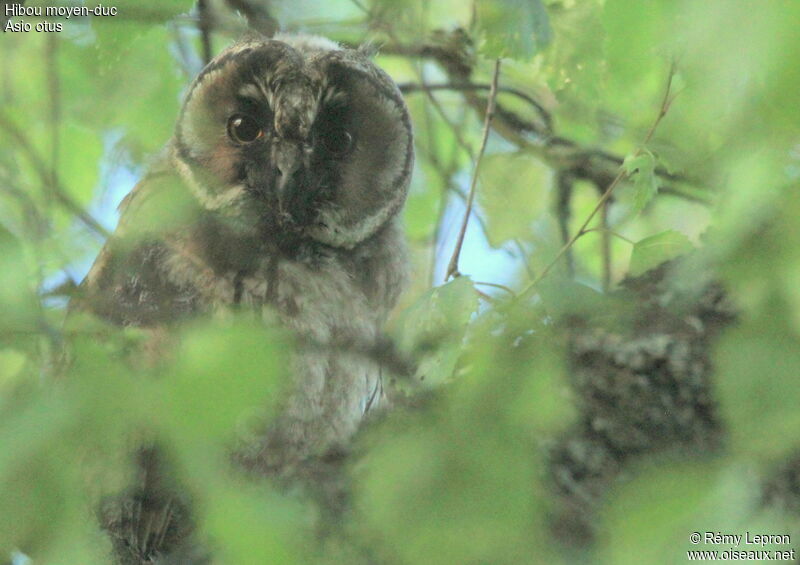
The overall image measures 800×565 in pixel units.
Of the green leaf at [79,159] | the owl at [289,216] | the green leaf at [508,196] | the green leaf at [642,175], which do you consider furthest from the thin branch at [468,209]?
the green leaf at [79,159]

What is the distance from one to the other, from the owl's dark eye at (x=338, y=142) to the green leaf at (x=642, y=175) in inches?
43.1

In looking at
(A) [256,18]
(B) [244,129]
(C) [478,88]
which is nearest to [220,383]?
(B) [244,129]

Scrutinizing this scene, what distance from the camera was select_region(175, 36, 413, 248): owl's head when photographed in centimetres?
262

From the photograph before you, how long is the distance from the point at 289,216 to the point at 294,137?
240 millimetres

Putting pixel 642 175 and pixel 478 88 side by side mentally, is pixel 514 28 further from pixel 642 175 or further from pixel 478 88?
pixel 478 88

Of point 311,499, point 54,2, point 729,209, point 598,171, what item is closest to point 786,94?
point 729,209

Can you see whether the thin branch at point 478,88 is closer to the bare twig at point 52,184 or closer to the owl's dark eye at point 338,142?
the owl's dark eye at point 338,142

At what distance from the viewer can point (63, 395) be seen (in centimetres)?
96

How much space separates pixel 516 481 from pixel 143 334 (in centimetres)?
66

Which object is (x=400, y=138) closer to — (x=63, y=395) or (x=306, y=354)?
(x=306, y=354)

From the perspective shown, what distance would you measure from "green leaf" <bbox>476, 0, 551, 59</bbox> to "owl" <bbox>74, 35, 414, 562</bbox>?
0.72 meters

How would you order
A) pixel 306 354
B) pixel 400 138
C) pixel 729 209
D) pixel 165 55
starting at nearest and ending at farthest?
pixel 729 209, pixel 306 354, pixel 400 138, pixel 165 55

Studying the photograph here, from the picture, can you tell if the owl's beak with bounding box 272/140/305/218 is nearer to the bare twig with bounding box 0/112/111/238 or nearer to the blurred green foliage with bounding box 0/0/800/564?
the bare twig with bounding box 0/112/111/238

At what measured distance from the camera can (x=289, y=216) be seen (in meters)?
2.68
